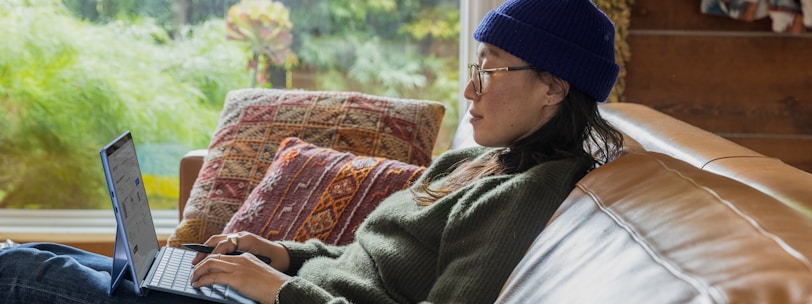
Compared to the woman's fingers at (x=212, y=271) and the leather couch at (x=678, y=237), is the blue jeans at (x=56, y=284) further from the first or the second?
the leather couch at (x=678, y=237)

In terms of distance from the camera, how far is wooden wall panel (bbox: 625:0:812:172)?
3.17m

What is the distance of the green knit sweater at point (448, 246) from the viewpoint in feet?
4.50

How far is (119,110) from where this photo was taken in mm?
3561

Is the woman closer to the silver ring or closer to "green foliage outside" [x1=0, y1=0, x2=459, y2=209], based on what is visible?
the silver ring

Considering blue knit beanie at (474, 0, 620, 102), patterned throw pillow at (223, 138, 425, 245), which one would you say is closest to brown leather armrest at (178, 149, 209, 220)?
patterned throw pillow at (223, 138, 425, 245)

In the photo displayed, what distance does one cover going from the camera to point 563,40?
1547 millimetres

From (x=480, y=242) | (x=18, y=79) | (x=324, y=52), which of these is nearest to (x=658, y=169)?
(x=480, y=242)

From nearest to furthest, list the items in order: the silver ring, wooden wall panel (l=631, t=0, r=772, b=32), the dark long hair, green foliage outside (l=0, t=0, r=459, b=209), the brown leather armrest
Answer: the dark long hair, the silver ring, the brown leather armrest, wooden wall panel (l=631, t=0, r=772, b=32), green foliage outside (l=0, t=0, r=459, b=209)

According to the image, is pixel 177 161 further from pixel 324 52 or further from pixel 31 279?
pixel 31 279

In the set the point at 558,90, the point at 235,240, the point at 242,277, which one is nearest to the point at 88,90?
the point at 235,240

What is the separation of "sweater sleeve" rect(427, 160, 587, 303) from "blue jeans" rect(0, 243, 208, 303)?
395 millimetres

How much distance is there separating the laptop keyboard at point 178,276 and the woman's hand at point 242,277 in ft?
0.05

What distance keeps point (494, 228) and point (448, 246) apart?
9 centimetres

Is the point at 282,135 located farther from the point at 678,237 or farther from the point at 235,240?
the point at 678,237
